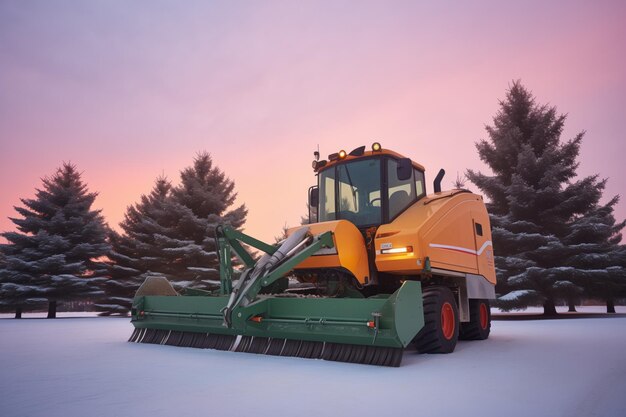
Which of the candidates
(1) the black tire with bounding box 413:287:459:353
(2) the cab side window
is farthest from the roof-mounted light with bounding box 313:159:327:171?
(1) the black tire with bounding box 413:287:459:353

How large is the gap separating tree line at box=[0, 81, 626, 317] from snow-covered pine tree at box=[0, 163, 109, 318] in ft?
0.15

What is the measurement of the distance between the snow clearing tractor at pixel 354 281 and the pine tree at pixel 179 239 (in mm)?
13237

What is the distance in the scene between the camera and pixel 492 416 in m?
3.28

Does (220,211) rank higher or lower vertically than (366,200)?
higher

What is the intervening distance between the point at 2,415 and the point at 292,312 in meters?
3.66

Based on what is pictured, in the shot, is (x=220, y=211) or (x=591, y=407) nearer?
(x=591, y=407)

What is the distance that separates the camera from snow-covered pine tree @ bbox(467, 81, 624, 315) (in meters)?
15.9

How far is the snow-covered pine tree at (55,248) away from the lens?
19891 mm

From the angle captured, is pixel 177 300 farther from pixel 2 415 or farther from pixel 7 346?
pixel 2 415

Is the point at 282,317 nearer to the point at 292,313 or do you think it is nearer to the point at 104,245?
the point at 292,313

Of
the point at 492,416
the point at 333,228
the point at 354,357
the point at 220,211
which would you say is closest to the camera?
the point at 492,416

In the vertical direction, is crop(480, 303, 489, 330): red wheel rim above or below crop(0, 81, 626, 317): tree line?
below

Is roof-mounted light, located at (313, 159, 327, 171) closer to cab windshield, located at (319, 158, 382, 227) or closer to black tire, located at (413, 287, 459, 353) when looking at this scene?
cab windshield, located at (319, 158, 382, 227)

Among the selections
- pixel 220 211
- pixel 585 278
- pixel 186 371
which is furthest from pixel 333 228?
pixel 220 211
